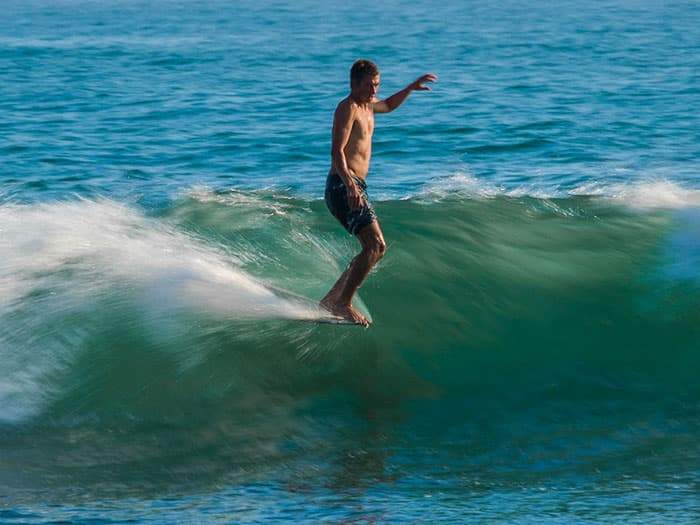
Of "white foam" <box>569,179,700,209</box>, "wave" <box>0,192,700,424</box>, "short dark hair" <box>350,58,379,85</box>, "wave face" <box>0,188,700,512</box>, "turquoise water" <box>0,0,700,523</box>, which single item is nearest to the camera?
"turquoise water" <box>0,0,700,523</box>

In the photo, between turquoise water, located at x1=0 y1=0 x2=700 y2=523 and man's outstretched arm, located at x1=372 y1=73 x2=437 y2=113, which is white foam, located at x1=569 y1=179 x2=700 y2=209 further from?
man's outstretched arm, located at x1=372 y1=73 x2=437 y2=113

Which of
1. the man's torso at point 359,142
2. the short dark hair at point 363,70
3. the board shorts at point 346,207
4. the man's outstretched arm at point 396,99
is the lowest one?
the board shorts at point 346,207

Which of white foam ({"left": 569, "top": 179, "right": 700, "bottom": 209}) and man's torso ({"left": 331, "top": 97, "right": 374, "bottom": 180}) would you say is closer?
man's torso ({"left": 331, "top": 97, "right": 374, "bottom": 180})

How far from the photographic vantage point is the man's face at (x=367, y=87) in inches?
294

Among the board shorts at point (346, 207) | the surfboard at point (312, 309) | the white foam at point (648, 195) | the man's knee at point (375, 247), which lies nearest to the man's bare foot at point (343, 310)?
the surfboard at point (312, 309)

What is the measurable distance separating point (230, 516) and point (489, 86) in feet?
55.4

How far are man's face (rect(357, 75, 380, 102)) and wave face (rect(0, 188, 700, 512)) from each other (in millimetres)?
A: 1540

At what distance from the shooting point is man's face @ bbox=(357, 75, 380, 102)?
24.5ft

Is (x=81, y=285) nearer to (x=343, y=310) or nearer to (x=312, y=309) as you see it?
(x=312, y=309)

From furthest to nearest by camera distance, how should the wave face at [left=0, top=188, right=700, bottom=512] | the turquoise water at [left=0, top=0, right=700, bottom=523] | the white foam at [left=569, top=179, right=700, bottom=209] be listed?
the white foam at [left=569, top=179, right=700, bottom=209], the wave face at [left=0, top=188, right=700, bottom=512], the turquoise water at [left=0, top=0, right=700, bottom=523]

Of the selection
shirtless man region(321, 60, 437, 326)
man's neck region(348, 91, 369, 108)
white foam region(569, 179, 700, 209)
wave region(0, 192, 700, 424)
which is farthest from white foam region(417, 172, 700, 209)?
man's neck region(348, 91, 369, 108)

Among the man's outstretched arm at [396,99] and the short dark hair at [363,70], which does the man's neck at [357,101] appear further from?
the man's outstretched arm at [396,99]

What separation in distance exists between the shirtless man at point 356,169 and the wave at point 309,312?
0.72 m

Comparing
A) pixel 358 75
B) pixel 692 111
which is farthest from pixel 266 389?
pixel 692 111
